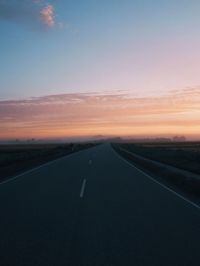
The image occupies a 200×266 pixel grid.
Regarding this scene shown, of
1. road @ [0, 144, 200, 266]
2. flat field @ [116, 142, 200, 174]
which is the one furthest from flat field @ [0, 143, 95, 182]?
flat field @ [116, 142, 200, 174]

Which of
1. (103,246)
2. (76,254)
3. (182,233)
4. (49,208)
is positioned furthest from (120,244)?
(49,208)

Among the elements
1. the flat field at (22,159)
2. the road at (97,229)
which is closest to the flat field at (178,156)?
the flat field at (22,159)

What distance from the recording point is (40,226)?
9.37m

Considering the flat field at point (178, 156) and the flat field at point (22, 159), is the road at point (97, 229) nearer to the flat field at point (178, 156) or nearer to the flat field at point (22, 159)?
the flat field at point (22, 159)

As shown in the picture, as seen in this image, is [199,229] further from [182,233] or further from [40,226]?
[40,226]

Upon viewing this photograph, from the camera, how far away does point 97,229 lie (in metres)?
9.08

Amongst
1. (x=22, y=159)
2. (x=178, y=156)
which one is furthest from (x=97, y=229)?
(x=178, y=156)

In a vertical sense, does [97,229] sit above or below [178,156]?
below

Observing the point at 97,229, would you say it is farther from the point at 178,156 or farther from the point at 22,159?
the point at 178,156

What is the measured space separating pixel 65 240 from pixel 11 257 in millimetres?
1368

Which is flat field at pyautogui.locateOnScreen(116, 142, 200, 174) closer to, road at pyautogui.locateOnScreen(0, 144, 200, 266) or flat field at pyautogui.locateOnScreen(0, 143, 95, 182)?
flat field at pyautogui.locateOnScreen(0, 143, 95, 182)

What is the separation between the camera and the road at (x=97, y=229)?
6938mm

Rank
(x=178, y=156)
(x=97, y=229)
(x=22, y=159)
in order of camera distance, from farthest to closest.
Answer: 1. (x=178, y=156)
2. (x=22, y=159)
3. (x=97, y=229)

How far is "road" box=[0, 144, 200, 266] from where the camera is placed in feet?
22.8
